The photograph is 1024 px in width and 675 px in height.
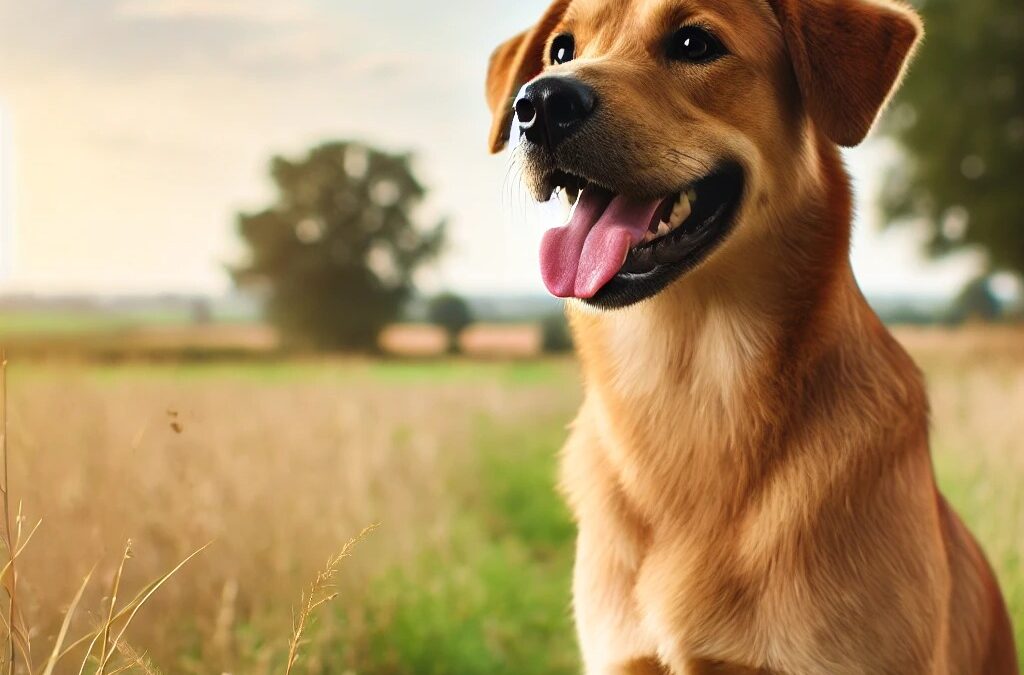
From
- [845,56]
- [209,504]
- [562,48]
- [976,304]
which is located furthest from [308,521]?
[976,304]

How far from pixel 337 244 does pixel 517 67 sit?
36.2 feet

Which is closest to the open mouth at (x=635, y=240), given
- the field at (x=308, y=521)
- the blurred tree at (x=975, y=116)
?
the field at (x=308, y=521)

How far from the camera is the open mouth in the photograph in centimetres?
216

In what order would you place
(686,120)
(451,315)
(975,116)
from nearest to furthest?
(686,120) < (975,116) < (451,315)

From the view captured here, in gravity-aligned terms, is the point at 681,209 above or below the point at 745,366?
above

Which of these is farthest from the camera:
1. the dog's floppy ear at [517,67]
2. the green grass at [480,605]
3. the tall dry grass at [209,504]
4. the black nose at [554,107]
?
the green grass at [480,605]

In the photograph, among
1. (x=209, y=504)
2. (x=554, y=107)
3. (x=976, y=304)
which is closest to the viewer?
(x=554, y=107)

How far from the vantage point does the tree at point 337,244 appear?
1287 cm

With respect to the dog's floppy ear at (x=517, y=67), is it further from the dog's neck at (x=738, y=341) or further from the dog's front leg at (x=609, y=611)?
the dog's front leg at (x=609, y=611)

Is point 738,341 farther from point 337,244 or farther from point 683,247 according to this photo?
point 337,244

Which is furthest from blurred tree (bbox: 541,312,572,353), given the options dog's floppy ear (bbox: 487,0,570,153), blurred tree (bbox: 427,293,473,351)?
dog's floppy ear (bbox: 487,0,570,153)

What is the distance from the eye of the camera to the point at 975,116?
44.0 ft

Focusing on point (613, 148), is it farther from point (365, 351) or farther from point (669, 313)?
point (365, 351)

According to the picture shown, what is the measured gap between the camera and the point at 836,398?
7.44 feet
